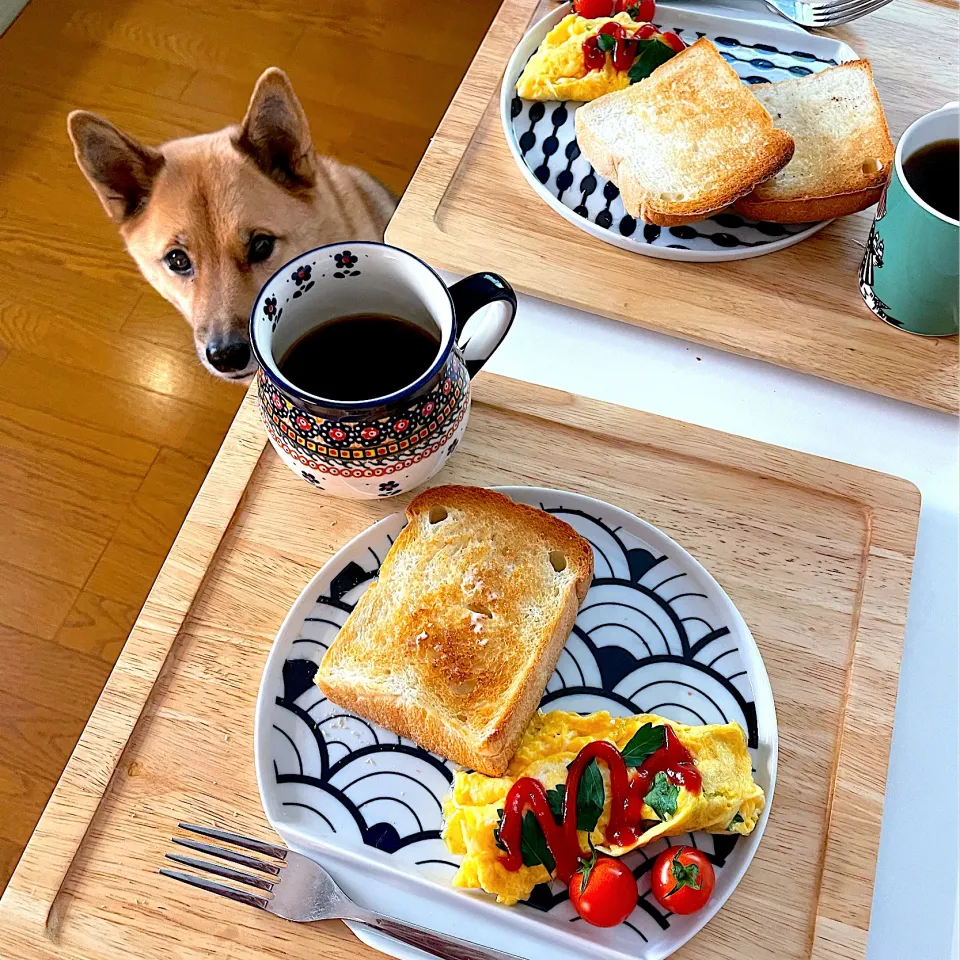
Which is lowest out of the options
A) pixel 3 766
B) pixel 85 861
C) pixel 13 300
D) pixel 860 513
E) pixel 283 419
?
pixel 3 766

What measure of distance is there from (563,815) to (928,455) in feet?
1.80

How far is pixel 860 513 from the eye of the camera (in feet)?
2.90

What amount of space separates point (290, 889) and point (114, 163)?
0.98m

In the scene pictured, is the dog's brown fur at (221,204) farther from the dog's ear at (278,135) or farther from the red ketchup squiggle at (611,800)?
the red ketchup squiggle at (611,800)

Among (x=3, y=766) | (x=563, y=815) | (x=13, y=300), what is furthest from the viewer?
(x=13, y=300)

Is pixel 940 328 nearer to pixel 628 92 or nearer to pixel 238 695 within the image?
pixel 628 92

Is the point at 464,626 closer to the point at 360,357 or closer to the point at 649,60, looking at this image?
the point at 360,357

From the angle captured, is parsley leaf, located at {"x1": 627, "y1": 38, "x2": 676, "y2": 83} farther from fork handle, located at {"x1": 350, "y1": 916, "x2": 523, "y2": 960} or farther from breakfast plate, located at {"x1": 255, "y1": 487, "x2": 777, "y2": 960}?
fork handle, located at {"x1": 350, "y1": 916, "x2": 523, "y2": 960}

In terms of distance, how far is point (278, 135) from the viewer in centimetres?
127

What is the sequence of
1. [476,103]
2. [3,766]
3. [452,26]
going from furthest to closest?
[452,26] < [3,766] < [476,103]

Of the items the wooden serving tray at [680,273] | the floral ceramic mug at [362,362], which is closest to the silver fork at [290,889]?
the floral ceramic mug at [362,362]

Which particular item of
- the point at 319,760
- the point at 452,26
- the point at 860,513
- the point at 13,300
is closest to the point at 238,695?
the point at 319,760

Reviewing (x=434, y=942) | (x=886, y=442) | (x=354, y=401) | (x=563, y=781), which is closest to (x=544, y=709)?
(x=563, y=781)

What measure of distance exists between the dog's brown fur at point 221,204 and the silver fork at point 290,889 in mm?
754
